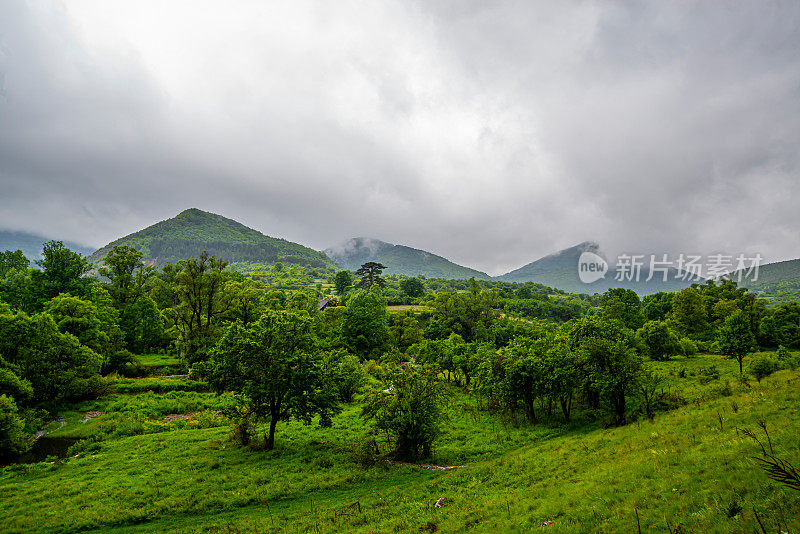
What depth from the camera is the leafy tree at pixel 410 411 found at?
1016 inches

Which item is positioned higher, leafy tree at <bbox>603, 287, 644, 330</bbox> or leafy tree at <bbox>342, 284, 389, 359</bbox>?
leafy tree at <bbox>603, 287, 644, 330</bbox>

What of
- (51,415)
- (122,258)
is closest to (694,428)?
(51,415)

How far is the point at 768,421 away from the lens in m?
17.5

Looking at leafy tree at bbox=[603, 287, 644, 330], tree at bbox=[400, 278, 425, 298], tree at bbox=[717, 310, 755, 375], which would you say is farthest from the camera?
tree at bbox=[400, 278, 425, 298]

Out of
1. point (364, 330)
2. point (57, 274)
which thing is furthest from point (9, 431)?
point (364, 330)

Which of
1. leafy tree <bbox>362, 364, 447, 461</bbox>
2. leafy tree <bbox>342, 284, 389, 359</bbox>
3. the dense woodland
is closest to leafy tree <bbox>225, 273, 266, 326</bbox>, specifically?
the dense woodland

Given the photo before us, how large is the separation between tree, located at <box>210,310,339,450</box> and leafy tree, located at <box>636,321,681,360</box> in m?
64.3

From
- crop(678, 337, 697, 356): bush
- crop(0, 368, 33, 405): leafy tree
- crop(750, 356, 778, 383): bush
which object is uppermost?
crop(678, 337, 697, 356): bush

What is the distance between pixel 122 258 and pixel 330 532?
77.0m

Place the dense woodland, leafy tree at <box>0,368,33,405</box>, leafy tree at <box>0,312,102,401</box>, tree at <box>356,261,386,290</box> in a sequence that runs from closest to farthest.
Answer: the dense woodland
leafy tree at <box>0,368,33,405</box>
leafy tree at <box>0,312,102,401</box>
tree at <box>356,261,386,290</box>

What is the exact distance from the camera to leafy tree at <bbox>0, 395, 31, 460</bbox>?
26047 mm

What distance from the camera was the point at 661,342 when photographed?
215 feet

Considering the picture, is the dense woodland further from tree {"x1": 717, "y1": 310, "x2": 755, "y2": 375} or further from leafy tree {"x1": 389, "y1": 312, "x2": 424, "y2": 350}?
leafy tree {"x1": 389, "y1": 312, "x2": 424, "y2": 350}

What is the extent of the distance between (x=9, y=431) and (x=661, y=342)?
3505 inches
